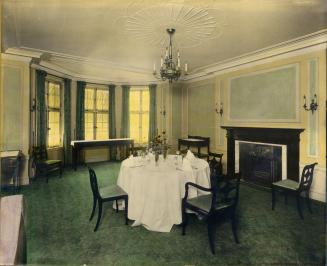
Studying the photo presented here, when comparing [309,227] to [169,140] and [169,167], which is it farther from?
[169,140]

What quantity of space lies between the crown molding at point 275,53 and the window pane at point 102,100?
10.5ft

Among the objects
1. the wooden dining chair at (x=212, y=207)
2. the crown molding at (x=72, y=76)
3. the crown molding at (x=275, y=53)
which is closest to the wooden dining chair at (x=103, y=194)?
the wooden dining chair at (x=212, y=207)

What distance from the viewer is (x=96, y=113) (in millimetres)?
7121

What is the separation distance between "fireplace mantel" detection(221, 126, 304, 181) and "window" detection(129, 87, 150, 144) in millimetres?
3261

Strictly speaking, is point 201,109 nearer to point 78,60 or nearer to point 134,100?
point 134,100

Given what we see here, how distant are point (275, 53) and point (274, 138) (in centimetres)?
170

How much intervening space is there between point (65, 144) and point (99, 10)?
4.35 m

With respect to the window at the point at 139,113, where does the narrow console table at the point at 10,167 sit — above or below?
below

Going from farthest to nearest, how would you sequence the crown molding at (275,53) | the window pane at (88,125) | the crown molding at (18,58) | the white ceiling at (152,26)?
the window pane at (88,125) < the crown molding at (18,58) < the crown molding at (275,53) < the white ceiling at (152,26)

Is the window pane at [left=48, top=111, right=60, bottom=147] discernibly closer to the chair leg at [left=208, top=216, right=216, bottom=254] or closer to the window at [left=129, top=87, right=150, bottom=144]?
the window at [left=129, top=87, right=150, bottom=144]

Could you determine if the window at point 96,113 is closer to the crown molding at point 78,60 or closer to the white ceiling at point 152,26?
the crown molding at point 78,60

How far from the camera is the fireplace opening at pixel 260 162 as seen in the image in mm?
4406

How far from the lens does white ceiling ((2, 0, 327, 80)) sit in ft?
8.70

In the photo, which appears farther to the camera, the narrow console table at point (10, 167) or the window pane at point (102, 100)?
the window pane at point (102, 100)
